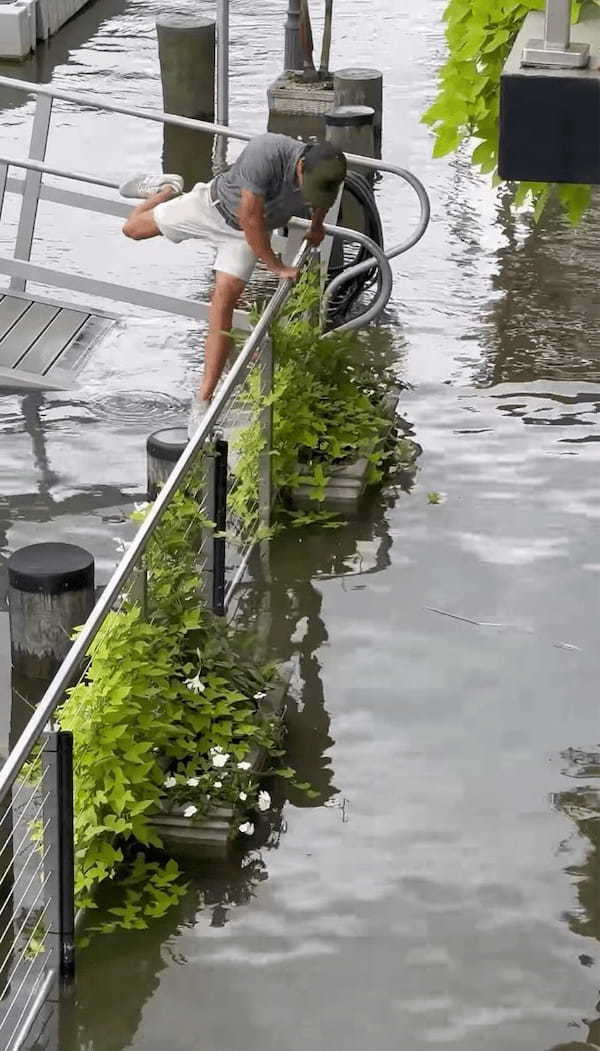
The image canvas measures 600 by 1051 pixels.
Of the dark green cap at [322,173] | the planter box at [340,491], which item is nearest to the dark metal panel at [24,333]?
the planter box at [340,491]

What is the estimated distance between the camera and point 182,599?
6754 millimetres

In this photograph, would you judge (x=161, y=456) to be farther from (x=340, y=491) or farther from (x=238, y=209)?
(x=238, y=209)

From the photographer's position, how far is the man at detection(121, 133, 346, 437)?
857 centimetres

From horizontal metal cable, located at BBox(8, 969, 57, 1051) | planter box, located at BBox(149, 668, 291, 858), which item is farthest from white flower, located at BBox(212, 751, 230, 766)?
horizontal metal cable, located at BBox(8, 969, 57, 1051)

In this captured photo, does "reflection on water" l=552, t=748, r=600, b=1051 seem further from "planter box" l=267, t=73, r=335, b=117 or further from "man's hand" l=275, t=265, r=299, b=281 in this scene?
"planter box" l=267, t=73, r=335, b=117

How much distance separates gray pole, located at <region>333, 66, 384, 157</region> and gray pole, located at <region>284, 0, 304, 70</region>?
4.09 feet

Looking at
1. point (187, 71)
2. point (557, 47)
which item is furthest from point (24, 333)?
point (557, 47)

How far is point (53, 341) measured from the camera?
10.3m

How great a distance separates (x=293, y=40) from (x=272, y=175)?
8.19 meters

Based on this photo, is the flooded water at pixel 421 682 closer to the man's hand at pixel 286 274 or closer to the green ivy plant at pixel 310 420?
the green ivy plant at pixel 310 420

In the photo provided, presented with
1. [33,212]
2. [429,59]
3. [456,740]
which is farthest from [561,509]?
[429,59]

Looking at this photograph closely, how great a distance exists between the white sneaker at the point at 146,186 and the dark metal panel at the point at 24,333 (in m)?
1.11

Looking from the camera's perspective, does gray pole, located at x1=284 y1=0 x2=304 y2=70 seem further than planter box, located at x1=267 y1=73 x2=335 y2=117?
No

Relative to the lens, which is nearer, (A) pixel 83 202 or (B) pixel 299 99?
(A) pixel 83 202
